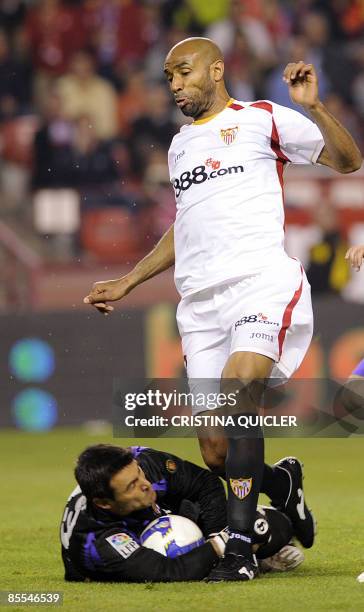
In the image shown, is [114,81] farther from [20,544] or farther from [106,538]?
[106,538]

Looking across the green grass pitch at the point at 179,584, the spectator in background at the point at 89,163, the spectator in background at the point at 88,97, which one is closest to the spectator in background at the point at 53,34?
the spectator in background at the point at 88,97

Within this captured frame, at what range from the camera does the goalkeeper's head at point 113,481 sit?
6176mm

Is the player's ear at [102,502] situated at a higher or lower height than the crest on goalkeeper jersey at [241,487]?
lower

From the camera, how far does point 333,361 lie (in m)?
13.8

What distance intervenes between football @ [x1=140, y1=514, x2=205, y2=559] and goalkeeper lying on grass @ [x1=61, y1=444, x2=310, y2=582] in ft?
0.17

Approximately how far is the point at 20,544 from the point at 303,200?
28.1 feet

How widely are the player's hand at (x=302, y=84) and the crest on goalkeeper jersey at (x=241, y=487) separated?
5.25 feet

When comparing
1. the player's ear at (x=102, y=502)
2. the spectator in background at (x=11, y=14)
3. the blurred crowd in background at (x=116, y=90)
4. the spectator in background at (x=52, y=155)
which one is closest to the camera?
the player's ear at (x=102, y=502)

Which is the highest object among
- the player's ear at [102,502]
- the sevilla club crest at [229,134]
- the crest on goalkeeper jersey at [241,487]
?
the sevilla club crest at [229,134]

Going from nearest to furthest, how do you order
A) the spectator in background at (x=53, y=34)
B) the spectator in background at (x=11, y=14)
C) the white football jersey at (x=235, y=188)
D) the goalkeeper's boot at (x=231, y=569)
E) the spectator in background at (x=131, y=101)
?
the goalkeeper's boot at (x=231, y=569) → the white football jersey at (x=235, y=188) → the spectator in background at (x=131, y=101) → the spectator in background at (x=53, y=34) → the spectator in background at (x=11, y=14)

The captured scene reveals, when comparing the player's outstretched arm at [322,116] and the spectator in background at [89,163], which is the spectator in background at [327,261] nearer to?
the spectator in background at [89,163]

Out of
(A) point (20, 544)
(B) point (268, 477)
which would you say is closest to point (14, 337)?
(A) point (20, 544)

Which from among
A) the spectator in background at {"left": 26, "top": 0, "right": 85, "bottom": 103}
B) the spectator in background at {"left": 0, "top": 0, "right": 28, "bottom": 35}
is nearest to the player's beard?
the spectator in background at {"left": 26, "top": 0, "right": 85, "bottom": 103}

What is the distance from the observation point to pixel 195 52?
671cm
